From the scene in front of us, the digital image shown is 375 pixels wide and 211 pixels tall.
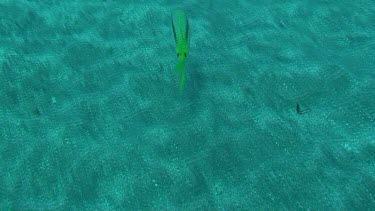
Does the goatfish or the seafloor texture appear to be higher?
the goatfish

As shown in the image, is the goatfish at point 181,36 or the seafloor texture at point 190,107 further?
the goatfish at point 181,36

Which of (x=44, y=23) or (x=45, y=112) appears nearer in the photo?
(x=45, y=112)

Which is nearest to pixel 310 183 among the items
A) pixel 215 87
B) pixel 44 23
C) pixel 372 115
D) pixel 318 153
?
pixel 318 153

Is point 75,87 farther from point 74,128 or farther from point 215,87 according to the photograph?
point 215,87

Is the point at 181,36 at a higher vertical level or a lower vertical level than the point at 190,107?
higher

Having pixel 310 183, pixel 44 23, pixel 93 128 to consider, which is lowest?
pixel 310 183

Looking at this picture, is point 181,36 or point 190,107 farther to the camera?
point 190,107

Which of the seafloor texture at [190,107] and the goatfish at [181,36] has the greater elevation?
the goatfish at [181,36]

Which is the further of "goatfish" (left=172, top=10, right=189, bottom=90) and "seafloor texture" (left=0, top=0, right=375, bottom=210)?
"goatfish" (left=172, top=10, right=189, bottom=90)
